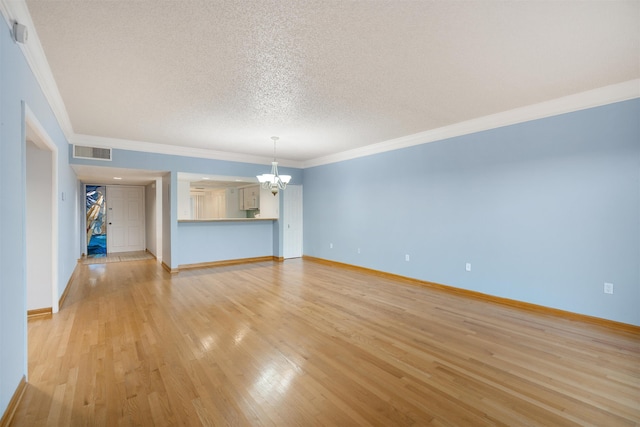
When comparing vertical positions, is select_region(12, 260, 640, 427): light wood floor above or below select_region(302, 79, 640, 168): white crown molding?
below

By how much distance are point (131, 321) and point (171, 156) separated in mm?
3663

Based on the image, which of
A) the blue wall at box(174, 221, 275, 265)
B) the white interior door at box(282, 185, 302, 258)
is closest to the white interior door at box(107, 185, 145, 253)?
the blue wall at box(174, 221, 275, 265)

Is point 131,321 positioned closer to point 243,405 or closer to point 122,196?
point 243,405

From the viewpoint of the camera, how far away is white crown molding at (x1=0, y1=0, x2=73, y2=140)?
5.96 feet

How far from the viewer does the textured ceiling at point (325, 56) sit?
2.01 meters

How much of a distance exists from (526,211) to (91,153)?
23.5 feet

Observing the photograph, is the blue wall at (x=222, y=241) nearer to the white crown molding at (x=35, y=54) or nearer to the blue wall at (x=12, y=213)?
the white crown molding at (x=35, y=54)

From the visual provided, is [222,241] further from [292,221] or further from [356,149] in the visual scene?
[356,149]

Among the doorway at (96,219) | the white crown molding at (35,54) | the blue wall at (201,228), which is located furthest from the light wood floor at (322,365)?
the doorway at (96,219)

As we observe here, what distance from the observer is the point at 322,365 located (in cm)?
247

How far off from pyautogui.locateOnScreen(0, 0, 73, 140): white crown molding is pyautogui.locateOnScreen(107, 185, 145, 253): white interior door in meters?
6.16

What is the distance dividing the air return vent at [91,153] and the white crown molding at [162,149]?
Result: 69mm

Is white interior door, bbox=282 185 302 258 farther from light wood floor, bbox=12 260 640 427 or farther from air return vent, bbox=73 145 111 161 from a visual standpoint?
air return vent, bbox=73 145 111 161

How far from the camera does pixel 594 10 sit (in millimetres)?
2035
